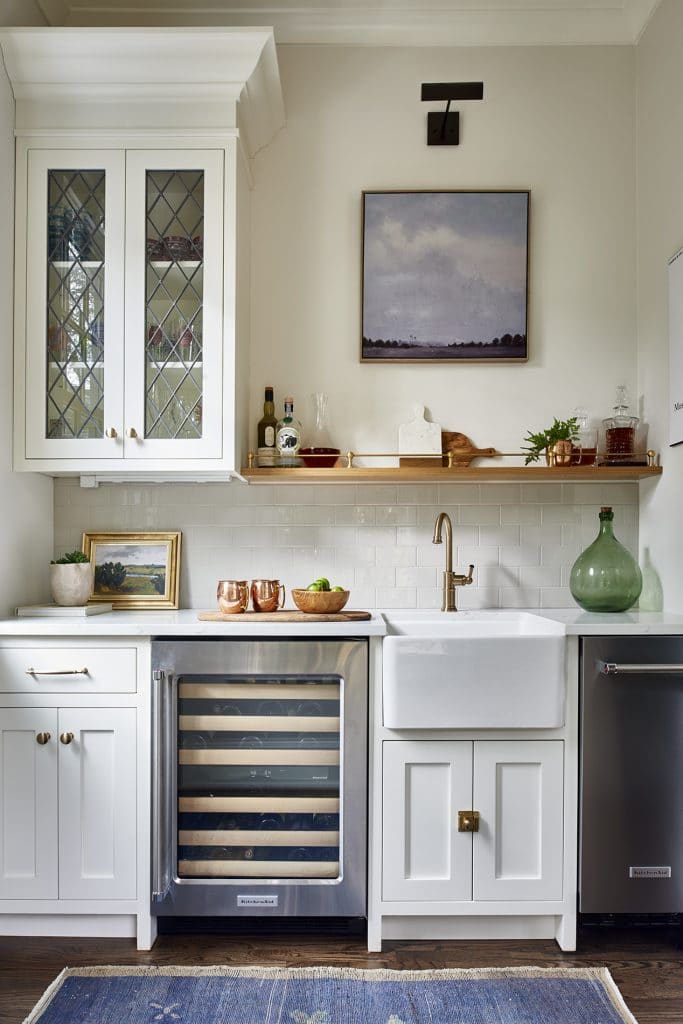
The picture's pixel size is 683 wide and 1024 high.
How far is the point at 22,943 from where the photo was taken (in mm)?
2289

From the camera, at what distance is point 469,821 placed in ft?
7.37

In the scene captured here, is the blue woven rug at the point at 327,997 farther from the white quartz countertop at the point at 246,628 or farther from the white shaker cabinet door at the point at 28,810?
the white quartz countertop at the point at 246,628

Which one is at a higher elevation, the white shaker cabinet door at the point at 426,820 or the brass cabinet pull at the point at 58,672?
the brass cabinet pull at the point at 58,672

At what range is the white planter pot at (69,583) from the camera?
8.64 ft

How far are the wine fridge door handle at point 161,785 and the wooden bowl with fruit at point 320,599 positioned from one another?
1.50ft

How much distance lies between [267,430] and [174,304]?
0.54 meters

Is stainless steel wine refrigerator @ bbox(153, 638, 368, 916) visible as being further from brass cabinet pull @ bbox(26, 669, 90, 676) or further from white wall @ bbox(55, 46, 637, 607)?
white wall @ bbox(55, 46, 637, 607)

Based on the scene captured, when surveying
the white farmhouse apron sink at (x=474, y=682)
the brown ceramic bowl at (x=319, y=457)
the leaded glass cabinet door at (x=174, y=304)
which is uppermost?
the leaded glass cabinet door at (x=174, y=304)

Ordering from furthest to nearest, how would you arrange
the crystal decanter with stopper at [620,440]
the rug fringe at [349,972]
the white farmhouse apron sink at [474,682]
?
the crystal decanter with stopper at [620,440]
the white farmhouse apron sink at [474,682]
the rug fringe at [349,972]

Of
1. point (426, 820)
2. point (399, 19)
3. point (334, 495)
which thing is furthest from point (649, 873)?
point (399, 19)

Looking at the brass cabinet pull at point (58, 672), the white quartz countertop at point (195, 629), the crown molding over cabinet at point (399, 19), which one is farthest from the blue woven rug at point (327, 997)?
the crown molding over cabinet at point (399, 19)

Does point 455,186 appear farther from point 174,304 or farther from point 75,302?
point 75,302

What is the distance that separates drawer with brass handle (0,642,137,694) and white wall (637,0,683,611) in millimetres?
1693

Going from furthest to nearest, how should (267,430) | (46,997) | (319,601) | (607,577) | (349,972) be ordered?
(267,430), (607,577), (319,601), (349,972), (46,997)
